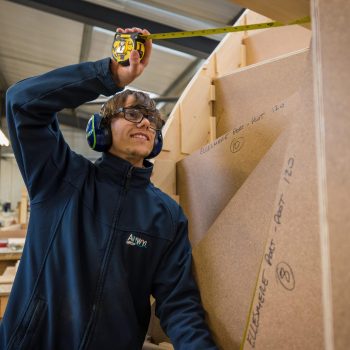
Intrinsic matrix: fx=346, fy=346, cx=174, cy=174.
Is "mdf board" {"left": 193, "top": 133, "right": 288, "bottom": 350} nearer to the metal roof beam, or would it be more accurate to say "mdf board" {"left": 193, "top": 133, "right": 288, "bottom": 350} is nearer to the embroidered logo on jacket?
the embroidered logo on jacket

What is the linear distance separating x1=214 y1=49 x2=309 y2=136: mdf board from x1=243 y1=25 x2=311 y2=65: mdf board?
340mm

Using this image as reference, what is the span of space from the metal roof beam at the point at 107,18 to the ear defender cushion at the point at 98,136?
2.34 m

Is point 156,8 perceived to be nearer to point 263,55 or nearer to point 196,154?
point 263,55

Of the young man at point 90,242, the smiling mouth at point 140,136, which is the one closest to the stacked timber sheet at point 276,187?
the young man at point 90,242

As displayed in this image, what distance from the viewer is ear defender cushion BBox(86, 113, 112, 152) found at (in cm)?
105

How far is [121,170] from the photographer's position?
3.32 ft

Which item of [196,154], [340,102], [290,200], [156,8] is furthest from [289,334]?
[156,8]

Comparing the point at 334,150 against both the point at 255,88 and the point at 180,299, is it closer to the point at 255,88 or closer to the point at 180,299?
the point at 180,299

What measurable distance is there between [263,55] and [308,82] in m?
1.18

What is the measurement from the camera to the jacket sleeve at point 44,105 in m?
0.88

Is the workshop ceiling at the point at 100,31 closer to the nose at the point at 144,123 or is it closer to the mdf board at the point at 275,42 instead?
the mdf board at the point at 275,42

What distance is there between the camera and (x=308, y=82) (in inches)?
21.0

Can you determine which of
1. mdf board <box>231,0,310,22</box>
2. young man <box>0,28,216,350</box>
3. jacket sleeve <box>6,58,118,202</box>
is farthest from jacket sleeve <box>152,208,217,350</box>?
mdf board <box>231,0,310,22</box>

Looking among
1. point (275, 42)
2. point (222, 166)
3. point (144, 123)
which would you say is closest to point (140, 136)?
point (144, 123)
